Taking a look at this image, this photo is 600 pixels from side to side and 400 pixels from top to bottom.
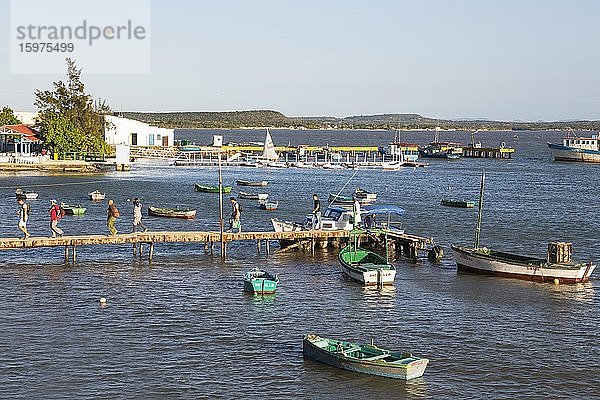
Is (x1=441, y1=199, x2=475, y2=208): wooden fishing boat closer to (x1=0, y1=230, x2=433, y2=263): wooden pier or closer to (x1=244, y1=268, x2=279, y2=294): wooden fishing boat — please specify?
(x1=0, y1=230, x2=433, y2=263): wooden pier

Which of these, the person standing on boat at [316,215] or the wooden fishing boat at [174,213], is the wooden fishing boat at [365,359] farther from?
the wooden fishing boat at [174,213]

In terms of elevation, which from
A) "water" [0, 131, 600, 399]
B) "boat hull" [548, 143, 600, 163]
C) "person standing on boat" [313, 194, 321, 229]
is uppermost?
"boat hull" [548, 143, 600, 163]

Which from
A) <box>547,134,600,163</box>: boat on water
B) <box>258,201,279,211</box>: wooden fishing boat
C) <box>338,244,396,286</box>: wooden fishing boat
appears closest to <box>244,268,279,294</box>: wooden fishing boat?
<box>338,244,396,286</box>: wooden fishing boat

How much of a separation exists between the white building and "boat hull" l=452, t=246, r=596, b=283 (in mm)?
90968

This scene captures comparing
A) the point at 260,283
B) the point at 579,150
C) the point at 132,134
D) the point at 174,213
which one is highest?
the point at 132,134

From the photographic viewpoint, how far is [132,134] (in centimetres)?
13550

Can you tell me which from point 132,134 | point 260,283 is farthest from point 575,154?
point 260,283

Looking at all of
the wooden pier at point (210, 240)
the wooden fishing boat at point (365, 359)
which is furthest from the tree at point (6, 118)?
the wooden fishing boat at point (365, 359)

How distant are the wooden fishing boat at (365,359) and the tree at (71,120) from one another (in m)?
89.5

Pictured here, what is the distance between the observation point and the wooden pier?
4427 centimetres

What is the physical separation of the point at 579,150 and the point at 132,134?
8160cm

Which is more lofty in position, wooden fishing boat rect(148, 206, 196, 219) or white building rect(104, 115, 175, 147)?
white building rect(104, 115, 175, 147)

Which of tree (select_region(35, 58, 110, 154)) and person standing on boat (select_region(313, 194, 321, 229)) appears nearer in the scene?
person standing on boat (select_region(313, 194, 321, 229))

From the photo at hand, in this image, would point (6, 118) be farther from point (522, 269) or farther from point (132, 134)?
point (522, 269)
